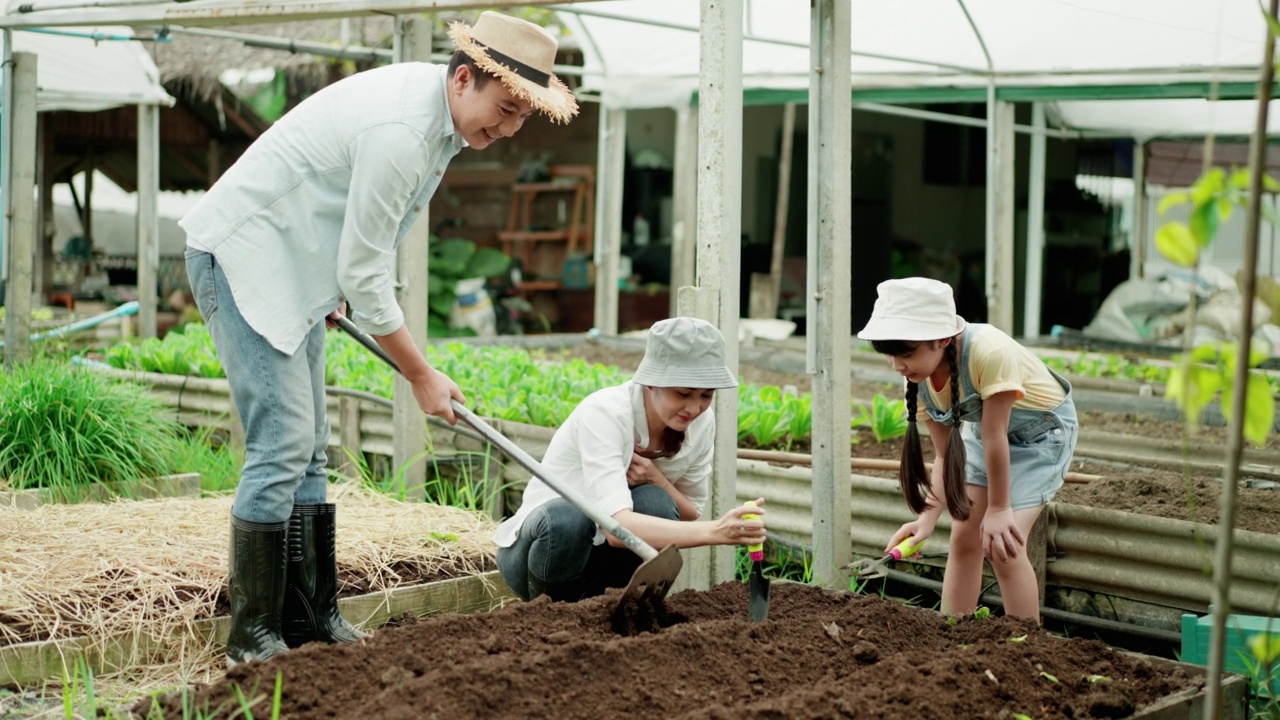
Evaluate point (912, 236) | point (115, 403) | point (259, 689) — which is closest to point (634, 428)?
point (259, 689)

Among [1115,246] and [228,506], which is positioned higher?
[1115,246]

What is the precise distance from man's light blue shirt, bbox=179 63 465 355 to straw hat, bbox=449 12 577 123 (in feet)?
0.42

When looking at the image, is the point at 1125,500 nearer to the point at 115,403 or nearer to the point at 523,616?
the point at 523,616

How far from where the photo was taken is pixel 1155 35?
7.45 metres

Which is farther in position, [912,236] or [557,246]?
[912,236]

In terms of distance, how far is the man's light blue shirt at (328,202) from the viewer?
3121mm

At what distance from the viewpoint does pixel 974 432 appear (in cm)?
395

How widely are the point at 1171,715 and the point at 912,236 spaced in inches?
522

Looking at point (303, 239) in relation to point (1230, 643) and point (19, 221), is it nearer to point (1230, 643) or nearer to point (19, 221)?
point (1230, 643)

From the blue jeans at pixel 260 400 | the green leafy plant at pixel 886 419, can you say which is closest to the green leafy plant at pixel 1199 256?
the blue jeans at pixel 260 400

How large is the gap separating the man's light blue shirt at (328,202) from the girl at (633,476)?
2.14ft

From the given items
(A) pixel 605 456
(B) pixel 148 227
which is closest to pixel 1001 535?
(A) pixel 605 456

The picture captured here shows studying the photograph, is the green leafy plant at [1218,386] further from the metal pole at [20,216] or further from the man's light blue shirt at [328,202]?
the metal pole at [20,216]

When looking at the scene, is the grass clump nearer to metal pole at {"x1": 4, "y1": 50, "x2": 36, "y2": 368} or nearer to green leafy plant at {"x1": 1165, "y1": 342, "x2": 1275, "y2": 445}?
metal pole at {"x1": 4, "y1": 50, "x2": 36, "y2": 368}
